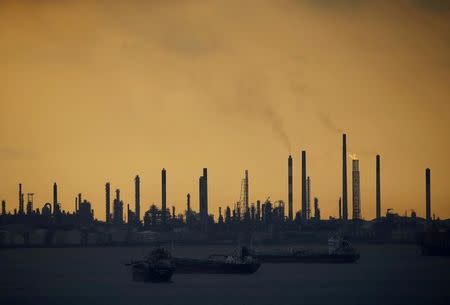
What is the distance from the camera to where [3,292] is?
14275 centimetres

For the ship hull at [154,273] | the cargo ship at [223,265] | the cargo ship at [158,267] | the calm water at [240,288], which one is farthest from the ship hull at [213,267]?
the cargo ship at [158,267]

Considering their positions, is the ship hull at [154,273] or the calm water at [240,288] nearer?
the calm water at [240,288]

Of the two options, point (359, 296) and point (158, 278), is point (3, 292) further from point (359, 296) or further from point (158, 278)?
point (359, 296)

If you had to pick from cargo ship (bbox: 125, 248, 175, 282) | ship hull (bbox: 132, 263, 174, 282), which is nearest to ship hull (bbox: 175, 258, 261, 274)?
ship hull (bbox: 132, 263, 174, 282)

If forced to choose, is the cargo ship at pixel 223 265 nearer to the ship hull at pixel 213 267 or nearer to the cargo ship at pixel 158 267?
the ship hull at pixel 213 267

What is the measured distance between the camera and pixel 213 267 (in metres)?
178

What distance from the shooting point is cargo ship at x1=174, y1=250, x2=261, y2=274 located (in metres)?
176

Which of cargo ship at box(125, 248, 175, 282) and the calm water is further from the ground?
cargo ship at box(125, 248, 175, 282)

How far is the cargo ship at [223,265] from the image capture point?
176m

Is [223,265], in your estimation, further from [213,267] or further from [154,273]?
[154,273]

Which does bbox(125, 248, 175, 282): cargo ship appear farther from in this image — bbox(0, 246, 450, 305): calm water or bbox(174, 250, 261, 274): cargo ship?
bbox(174, 250, 261, 274): cargo ship

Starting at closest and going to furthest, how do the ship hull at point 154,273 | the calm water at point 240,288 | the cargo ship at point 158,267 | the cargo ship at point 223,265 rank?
the calm water at point 240,288, the cargo ship at point 158,267, the ship hull at point 154,273, the cargo ship at point 223,265

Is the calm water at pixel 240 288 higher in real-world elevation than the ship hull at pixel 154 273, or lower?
lower

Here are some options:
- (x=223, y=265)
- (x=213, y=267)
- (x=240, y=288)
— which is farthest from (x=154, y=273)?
(x=213, y=267)
